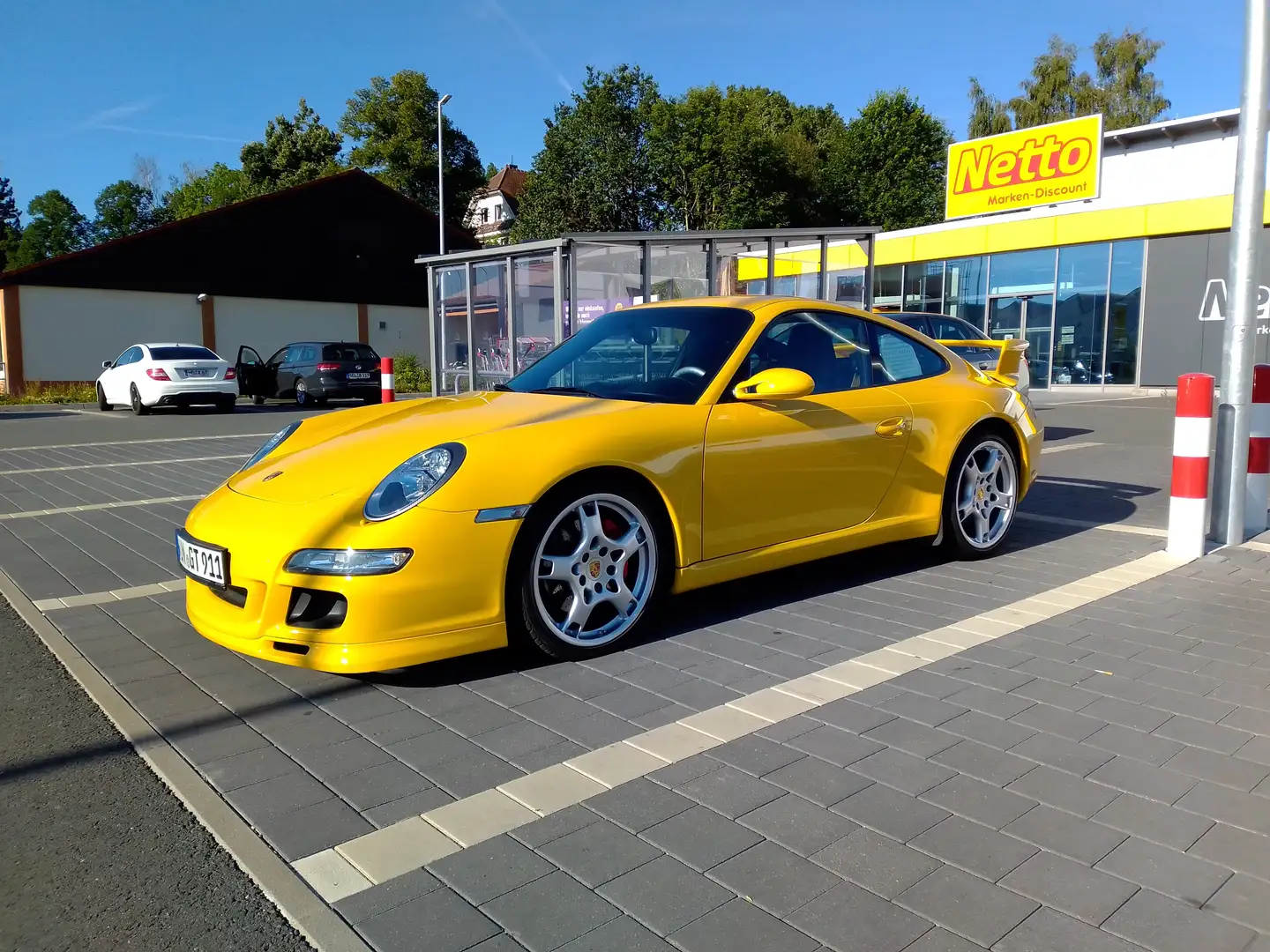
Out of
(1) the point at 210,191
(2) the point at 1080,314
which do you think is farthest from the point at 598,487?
(1) the point at 210,191

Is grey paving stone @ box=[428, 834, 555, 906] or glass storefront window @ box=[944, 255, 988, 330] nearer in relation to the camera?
grey paving stone @ box=[428, 834, 555, 906]

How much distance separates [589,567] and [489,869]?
1615 mm

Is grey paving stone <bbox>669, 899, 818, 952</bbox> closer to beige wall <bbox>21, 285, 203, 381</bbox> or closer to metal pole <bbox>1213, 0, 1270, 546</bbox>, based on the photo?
metal pole <bbox>1213, 0, 1270, 546</bbox>

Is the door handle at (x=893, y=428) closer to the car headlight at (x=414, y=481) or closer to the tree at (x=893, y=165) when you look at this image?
the car headlight at (x=414, y=481)

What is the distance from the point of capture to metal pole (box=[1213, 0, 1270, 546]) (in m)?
5.75

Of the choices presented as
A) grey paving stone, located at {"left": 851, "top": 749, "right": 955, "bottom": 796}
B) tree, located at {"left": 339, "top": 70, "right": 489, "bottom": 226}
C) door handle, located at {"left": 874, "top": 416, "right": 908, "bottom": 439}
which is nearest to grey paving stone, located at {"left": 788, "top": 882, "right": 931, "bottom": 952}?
grey paving stone, located at {"left": 851, "top": 749, "right": 955, "bottom": 796}

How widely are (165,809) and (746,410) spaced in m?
2.74

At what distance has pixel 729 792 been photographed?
2.80 meters

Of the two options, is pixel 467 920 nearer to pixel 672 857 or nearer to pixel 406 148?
pixel 672 857

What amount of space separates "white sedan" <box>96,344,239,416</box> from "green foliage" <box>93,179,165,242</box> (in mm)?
80997

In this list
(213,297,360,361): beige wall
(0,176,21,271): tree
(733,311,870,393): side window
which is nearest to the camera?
(733,311,870,393): side window

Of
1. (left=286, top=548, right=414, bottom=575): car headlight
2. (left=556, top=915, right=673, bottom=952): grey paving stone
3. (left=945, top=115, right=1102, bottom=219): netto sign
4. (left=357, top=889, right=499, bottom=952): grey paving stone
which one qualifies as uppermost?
(left=945, top=115, right=1102, bottom=219): netto sign

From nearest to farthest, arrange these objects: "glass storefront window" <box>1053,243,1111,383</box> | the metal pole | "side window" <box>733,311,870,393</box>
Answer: "side window" <box>733,311,870,393</box>, the metal pole, "glass storefront window" <box>1053,243,1111,383</box>

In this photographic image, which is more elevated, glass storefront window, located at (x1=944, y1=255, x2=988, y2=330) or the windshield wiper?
glass storefront window, located at (x1=944, y1=255, x2=988, y2=330)
